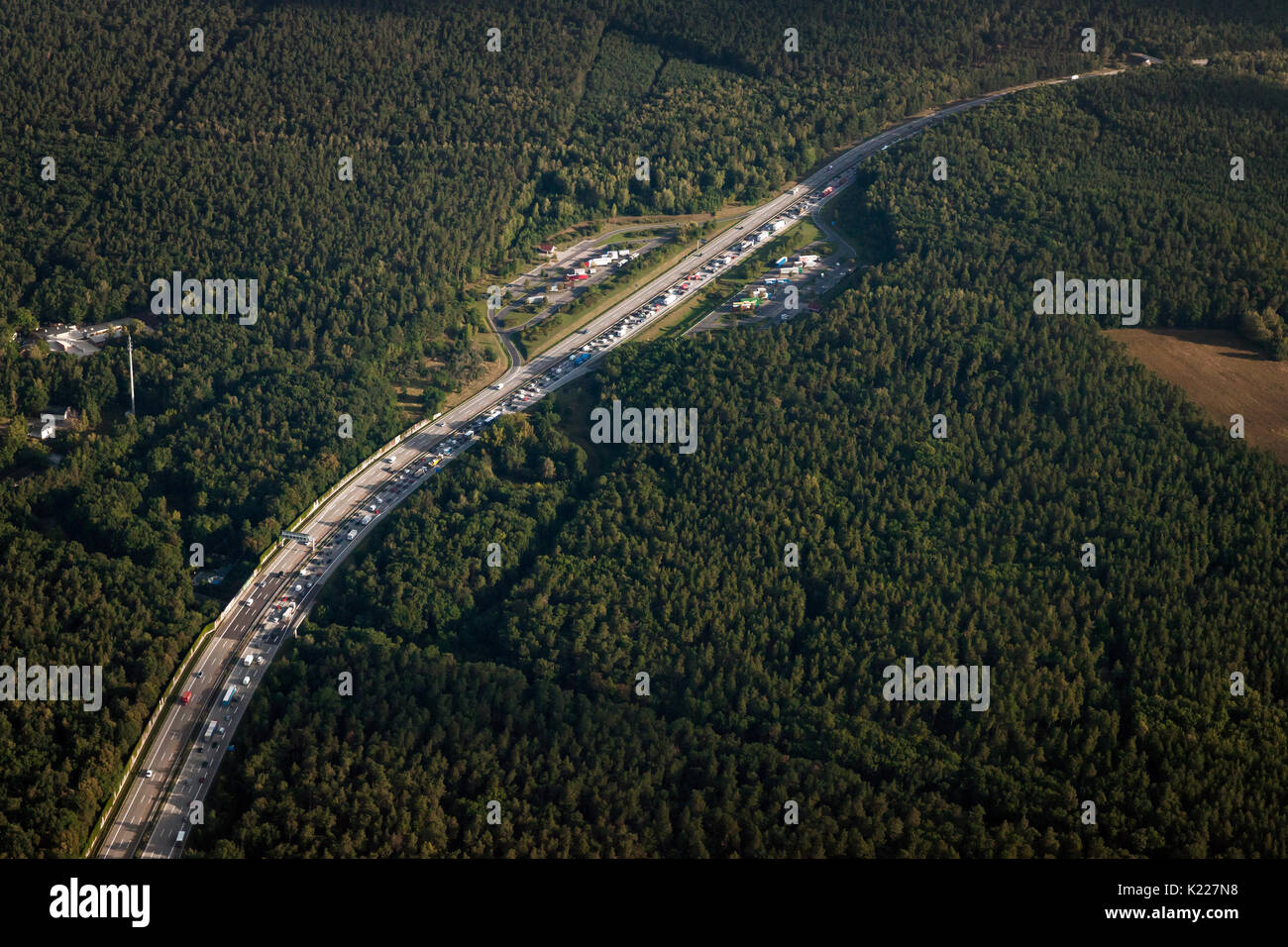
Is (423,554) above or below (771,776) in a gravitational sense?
above

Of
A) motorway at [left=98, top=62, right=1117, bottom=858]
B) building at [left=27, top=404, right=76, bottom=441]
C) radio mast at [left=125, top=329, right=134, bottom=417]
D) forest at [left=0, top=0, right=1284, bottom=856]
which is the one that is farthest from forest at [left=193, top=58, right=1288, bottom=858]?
building at [left=27, top=404, right=76, bottom=441]

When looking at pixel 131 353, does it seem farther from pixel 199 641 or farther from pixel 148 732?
pixel 148 732

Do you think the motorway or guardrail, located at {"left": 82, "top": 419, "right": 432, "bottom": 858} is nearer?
guardrail, located at {"left": 82, "top": 419, "right": 432, "bottom": 858}

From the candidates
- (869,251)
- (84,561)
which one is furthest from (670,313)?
(84,561)

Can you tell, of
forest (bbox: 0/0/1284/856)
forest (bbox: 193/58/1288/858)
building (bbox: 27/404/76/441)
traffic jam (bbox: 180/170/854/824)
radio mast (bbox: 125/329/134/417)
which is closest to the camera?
forest (bbox: 193/58/1288/858)

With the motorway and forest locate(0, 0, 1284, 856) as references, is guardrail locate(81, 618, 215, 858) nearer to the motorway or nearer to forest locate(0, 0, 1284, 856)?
the motorway

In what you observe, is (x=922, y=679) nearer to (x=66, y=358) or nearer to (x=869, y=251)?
(x=869, y=251)
